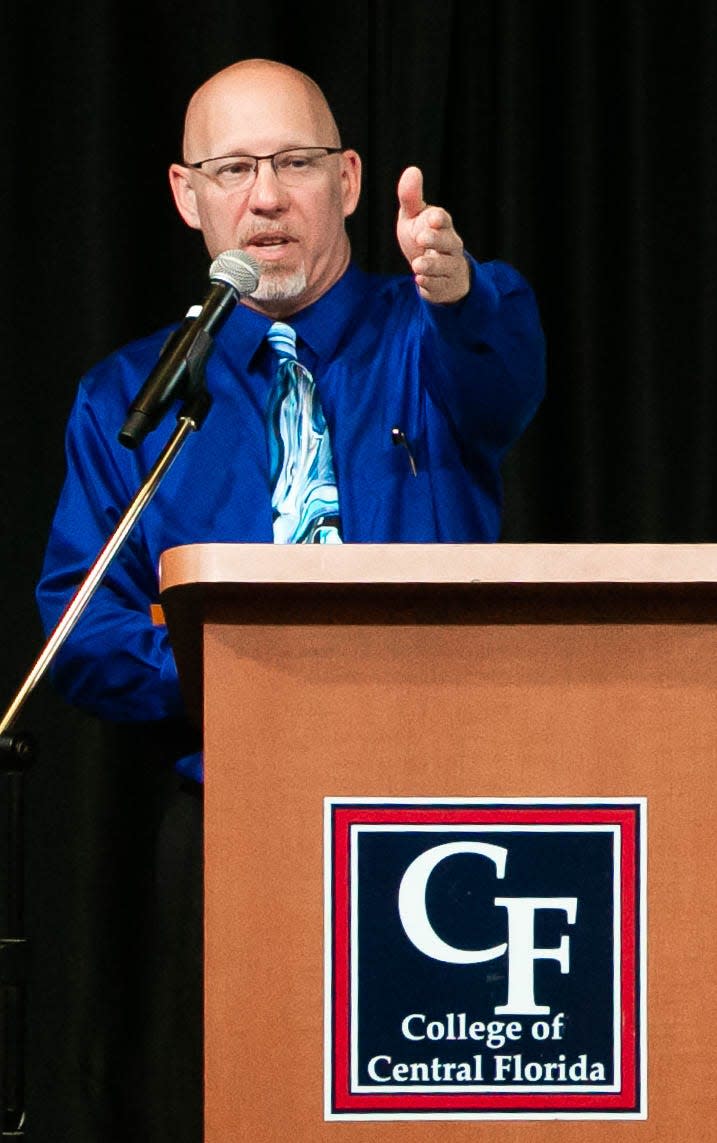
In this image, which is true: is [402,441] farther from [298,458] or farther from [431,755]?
[431,755]

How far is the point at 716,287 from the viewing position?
2.65 m

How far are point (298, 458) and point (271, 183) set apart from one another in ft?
1.09

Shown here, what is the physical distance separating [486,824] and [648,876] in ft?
0.36

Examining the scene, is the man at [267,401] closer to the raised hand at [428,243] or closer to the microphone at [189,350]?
the raised hand at [428,243]

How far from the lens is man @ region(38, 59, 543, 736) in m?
1.89

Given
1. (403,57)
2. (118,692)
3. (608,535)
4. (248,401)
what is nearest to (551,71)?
(403,57)

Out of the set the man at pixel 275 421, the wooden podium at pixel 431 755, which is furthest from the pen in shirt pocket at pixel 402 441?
the wooden podium at pixel 431 755

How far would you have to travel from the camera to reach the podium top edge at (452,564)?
1.11m

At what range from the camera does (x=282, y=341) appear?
2.09 metres

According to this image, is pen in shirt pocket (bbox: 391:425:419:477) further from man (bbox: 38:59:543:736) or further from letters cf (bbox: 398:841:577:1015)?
letters cf (bbox: 398:841:577:1015)

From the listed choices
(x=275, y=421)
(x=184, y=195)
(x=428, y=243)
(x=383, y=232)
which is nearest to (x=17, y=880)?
(x=428, y=243)

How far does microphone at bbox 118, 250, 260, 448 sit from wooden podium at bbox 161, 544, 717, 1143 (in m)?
0.26

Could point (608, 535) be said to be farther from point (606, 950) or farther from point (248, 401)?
point (606, 950)

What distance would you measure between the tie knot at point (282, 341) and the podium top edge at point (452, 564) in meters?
0.99
